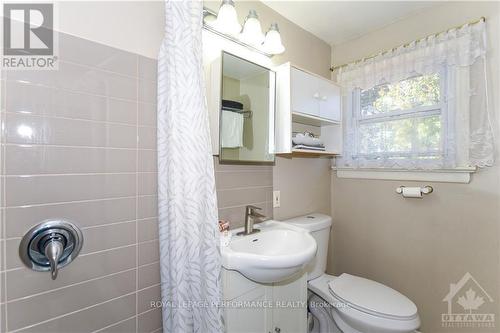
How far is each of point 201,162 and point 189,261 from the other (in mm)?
411

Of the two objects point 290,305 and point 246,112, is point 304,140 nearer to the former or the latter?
point 246,112

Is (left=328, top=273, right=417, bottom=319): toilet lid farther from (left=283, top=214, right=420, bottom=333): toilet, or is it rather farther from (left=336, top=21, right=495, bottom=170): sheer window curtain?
(left=336, top=21, right=495, bottom=170): sheer window curtain

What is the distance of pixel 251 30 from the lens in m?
1.38

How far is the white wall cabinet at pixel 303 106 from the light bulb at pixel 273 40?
12cm

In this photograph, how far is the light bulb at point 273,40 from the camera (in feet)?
4.83

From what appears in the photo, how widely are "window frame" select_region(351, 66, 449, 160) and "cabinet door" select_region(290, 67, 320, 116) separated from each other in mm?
465

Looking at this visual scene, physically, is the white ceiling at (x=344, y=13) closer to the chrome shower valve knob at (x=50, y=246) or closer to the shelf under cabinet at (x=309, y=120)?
the shelf under cabinet at (x=309, y=120)

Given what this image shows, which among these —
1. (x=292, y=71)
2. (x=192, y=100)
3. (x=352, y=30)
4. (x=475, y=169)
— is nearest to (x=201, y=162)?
(x=192, y=100)

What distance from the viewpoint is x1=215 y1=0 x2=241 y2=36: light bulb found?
126 centimetres

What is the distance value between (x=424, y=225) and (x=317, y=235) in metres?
0.71

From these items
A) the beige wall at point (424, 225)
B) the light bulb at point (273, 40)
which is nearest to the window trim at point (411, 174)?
the beige wall at point (424, 225)

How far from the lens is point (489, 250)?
1381mm

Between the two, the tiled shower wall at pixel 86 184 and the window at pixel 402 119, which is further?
the window at pixel 402 119

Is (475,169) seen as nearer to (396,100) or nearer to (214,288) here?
(396,100)
